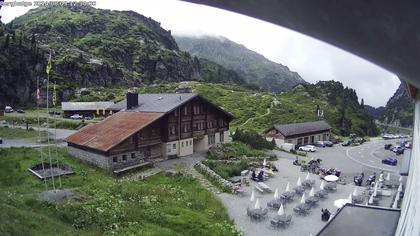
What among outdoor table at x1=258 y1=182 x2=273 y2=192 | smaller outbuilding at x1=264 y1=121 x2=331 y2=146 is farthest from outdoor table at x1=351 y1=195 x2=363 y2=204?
smaller outbuilding at x1=264 y1=121 x2=331 y2=146

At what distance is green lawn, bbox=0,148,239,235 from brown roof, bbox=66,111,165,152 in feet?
12.6

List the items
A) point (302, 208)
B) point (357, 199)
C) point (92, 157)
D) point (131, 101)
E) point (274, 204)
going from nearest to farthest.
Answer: point (302, 208)
point (274, 204)
point (357, 199)
point (92, 157)
point (131, 101)

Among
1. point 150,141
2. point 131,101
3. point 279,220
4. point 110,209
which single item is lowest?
point 279,220

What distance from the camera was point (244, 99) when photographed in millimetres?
100500

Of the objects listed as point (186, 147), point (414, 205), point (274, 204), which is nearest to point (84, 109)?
point (186, 147)

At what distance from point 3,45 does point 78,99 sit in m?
21.6

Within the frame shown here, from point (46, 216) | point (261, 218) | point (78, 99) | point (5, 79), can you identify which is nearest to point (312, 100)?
point (78, 99)

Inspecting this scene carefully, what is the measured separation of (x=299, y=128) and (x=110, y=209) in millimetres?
48477

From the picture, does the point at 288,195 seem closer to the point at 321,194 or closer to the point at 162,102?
the point at 321,194

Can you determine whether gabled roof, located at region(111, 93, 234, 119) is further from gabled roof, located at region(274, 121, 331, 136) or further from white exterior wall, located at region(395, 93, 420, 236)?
white exterior wall, located at region(395, 93, 420, 236)

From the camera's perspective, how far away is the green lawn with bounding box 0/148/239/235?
16.8 meters

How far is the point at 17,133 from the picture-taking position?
4731 cm

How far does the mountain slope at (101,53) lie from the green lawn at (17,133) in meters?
42.5

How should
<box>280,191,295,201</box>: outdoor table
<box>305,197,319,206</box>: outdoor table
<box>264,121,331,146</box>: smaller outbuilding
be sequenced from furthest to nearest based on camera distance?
<box>264,121,331,146</box>: smaller outbuilding
<box>280,191,295,201</box>: outdoor table
<box>305,197,319,206</box>: outdoor table
